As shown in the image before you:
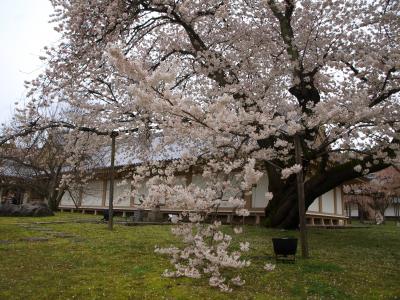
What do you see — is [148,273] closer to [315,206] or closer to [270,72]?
[270,72]

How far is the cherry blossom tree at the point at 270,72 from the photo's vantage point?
1005 cm

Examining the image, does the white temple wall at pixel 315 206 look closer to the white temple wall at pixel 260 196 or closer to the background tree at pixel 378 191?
the white temple wall at pixel 260 196

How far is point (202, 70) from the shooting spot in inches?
526

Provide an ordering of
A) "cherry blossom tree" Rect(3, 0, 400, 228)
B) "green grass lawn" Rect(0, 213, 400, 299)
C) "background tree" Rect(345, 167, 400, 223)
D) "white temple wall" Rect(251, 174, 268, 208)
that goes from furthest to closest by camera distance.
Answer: "background tree" Rect(345, 167, 400, 223)
"white temple wall" Rect(251, 174, 268, 208)
"cherry blossom tree" Rect(3, 0, 400, 228)
"green grass lawn" Rect(0, 213, 400, 299)

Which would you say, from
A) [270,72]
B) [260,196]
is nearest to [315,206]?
[260,196]

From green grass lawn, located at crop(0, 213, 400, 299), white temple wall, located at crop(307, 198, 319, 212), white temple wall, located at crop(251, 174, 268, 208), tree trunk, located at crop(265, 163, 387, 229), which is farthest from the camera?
white temple wall, located at crop(307, 198, 319, 212)

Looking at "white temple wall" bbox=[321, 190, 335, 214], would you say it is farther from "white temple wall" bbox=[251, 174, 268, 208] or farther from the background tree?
the background tree

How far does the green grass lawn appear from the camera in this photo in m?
6.02

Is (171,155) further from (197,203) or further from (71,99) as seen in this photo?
(197,203)

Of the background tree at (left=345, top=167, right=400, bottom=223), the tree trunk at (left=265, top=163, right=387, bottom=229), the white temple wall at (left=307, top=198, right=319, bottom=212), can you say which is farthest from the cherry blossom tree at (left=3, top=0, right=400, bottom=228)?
the background tree at (left=345, top=167, right=400, bottom=223)

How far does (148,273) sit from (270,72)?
26.7ft

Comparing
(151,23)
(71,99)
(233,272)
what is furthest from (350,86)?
(71,99)

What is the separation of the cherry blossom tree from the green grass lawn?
7.33 ft

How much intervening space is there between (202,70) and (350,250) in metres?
7.02
